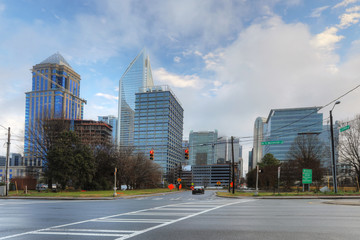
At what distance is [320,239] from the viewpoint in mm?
7555

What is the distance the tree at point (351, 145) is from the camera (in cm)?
4734

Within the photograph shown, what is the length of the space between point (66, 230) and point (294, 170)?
201 ft

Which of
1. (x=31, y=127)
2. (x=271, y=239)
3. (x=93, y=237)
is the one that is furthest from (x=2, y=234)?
(x=31, y=127)

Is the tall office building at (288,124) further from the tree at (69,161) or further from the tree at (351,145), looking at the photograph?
the tree at (69,161)

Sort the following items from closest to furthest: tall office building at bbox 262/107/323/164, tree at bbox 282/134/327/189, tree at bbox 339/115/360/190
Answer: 1. tree at bbox 339/115/360/190
2. tree at bbox 282/134/327/189
3. tall office building at bbox 262/107/323/164

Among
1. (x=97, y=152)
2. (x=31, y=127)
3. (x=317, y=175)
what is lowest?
(x=317, y=175)

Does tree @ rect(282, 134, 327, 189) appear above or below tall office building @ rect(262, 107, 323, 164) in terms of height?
below

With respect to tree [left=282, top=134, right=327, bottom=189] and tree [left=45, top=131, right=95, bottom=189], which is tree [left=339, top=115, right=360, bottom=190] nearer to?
tree [left=282, top=134, right=327, bottom=189]

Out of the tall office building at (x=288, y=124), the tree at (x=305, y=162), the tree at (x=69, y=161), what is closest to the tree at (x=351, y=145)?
the tree at (x=305, y=162)

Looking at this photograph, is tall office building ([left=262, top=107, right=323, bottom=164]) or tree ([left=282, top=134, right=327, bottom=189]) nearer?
tree ([left=282, top=134, right=327, bottom=189])

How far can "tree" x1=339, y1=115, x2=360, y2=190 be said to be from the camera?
47344 millimetres

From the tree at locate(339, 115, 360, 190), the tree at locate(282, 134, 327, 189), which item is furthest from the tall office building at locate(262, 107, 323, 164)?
the tree at locate(339, 115, 360, 190)

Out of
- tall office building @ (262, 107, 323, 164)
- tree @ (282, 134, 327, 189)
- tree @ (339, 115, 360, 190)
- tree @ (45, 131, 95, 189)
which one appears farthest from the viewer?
tall office building @ (262, 107, 323, 164)

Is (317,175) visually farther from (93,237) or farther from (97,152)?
(93,237)
